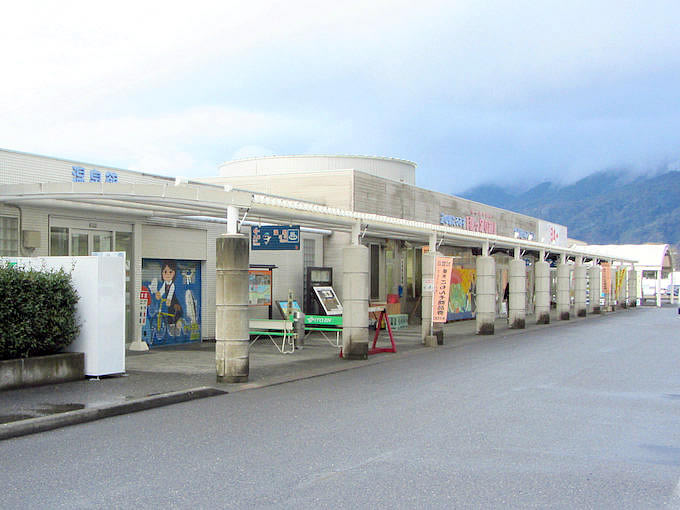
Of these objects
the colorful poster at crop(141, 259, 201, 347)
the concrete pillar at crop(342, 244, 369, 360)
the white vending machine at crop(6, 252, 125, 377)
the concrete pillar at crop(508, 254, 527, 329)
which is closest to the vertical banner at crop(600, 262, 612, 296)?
the concrete pillar at crop(508, 254, 527, 329)

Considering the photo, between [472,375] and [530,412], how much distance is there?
426 cm

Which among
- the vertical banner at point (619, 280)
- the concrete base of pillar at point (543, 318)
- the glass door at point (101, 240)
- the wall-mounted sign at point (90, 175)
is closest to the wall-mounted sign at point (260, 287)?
the glass door at point (101, 240)

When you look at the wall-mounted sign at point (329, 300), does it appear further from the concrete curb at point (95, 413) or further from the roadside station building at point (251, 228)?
the concrete curb at point (95, 413)

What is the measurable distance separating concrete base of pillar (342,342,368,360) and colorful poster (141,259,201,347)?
5220mm

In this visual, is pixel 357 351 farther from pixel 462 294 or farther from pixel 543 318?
pixel 462 294

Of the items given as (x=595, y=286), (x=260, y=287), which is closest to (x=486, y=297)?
(x=260, y=287)

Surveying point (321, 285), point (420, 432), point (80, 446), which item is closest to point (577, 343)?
point (321, 285)

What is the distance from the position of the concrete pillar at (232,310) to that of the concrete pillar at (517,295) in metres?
18.2

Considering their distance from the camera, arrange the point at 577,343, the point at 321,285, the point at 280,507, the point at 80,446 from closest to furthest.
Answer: the point at 280,507 → the point at 80,446 → the point at 577,343 → the point at 321,285

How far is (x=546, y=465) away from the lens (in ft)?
24.3

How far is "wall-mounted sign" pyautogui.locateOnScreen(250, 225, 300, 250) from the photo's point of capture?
17656mm

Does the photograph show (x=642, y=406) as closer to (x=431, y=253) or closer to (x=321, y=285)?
(x=431, y=253)

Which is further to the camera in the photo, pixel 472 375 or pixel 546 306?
pixel 546 306

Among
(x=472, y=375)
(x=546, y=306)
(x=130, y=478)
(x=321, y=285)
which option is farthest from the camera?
(x=546, y=306)
